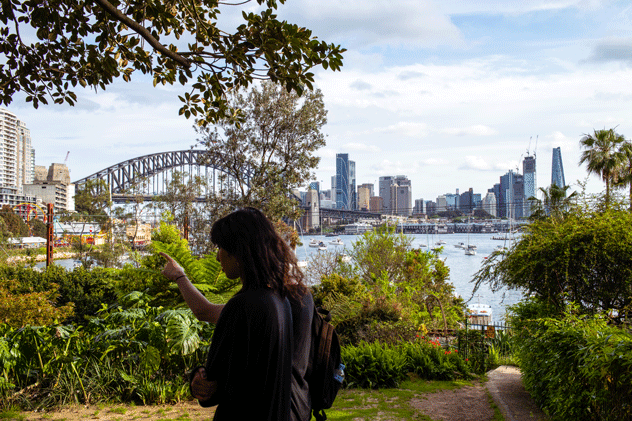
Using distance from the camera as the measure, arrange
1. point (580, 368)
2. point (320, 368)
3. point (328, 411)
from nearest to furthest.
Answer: point (320, 368) → point (580, 368) → point (328, 411)

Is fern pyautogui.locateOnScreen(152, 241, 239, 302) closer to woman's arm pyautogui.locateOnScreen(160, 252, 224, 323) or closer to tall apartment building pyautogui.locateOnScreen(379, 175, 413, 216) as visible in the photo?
woman's arm pyautogui.locateOnScreen(160, 252, 224, 323)

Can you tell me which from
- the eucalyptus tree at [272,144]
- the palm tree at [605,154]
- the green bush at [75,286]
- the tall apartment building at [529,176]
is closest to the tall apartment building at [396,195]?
the tall apartment building at [529,176]

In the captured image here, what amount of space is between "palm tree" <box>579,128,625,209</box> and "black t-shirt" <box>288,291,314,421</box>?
2514 centimetres

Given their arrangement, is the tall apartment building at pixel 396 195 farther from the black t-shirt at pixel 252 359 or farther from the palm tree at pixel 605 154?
the black t-shirt at pixel 252 359

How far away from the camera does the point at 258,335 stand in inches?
57.2

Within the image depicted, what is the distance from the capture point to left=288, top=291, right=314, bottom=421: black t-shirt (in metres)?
1.64

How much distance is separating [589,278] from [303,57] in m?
3.79

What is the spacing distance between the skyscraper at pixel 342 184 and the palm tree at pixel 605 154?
4315cm

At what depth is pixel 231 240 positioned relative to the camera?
5.51 feet

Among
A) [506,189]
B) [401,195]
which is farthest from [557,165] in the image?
[401,195]

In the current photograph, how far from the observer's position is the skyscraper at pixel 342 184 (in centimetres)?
6947

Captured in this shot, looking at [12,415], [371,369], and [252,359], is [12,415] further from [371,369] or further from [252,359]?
[252,359]

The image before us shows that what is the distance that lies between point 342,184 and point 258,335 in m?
75.8

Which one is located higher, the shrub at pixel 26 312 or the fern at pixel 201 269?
the fern at pixel 201 269
